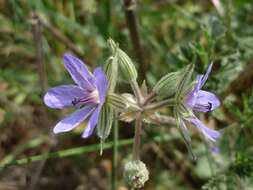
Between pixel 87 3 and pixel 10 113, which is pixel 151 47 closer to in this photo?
pixel 87 3

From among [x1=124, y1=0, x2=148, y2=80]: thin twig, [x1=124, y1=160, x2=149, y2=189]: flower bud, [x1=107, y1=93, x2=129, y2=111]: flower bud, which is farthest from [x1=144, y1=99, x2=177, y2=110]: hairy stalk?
[x1=124, y1=0, x2=148, y2=80]: thin twig

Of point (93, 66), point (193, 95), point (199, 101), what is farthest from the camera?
point (93, 66)

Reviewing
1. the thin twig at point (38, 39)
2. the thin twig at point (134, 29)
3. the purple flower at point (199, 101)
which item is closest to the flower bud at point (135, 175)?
the purple flower at point (199, 101)

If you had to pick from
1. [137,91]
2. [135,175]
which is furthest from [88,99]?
[135,175]

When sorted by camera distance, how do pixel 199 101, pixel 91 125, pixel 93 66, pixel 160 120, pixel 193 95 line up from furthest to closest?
pixel 93 66 < pixel 160 120 < pixel 199 101 < pixel 193 95 < pixel 91 125

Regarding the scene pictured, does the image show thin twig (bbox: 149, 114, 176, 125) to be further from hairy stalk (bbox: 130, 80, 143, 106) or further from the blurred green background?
the blurred green background

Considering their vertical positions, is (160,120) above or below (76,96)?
below

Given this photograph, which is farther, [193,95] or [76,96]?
[76,96]

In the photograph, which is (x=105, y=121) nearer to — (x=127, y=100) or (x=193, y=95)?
(x=127, y=100)

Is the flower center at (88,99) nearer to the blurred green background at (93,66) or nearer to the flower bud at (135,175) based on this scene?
the flower bud at (135,175)
